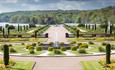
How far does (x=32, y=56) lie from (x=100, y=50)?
8.10 meters

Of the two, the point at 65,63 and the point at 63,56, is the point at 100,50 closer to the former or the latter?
the point at 63,56

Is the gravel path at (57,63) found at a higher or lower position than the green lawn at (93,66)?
lower

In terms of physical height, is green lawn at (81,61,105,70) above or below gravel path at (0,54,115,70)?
above

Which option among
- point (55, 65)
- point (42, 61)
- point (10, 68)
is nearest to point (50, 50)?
point (42, 61)

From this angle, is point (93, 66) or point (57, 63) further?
point (57, 63)

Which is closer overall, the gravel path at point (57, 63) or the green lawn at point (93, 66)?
the green lawn at point (93, 66)

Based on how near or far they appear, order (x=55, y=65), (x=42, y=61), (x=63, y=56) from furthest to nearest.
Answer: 1. (x=63, y=56)
2. (x=42, y=61)
3. (x=55, y=65)

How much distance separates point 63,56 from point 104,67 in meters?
8.50

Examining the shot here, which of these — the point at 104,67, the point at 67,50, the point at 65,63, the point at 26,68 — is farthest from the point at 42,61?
the point at 67,50

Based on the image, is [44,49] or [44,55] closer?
[44,55]

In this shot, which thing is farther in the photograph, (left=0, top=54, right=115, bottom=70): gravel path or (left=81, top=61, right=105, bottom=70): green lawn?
(left=0, top=54, right=115, bottom=70): gravel path

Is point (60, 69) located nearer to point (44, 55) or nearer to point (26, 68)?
point (26, 68)

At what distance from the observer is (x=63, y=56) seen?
33.7 m

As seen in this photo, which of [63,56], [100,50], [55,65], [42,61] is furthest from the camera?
[100,50]
